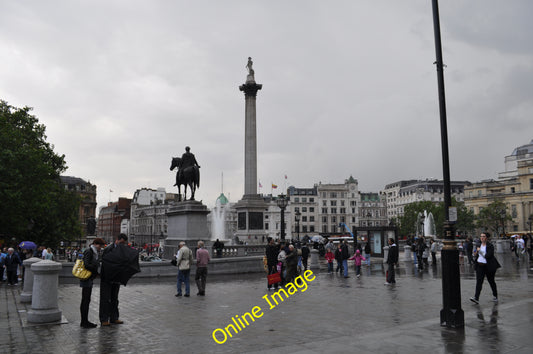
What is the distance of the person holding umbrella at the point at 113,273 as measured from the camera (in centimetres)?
973

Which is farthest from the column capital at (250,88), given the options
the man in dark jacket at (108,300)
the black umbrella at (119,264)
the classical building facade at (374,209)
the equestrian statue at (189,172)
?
the classical building facade at (374,209)

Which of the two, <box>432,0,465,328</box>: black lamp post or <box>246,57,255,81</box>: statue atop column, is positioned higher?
<box>246,57,255,81</box>: statue atop column

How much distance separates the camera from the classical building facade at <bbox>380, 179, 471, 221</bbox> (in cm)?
13900

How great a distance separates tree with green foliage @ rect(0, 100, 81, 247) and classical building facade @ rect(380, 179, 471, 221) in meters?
109

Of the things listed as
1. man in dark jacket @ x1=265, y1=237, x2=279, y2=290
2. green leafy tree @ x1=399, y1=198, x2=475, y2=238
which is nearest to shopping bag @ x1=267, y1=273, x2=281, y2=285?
man in dark jacket @ x1=265, y1=237, x2=279, y2=290

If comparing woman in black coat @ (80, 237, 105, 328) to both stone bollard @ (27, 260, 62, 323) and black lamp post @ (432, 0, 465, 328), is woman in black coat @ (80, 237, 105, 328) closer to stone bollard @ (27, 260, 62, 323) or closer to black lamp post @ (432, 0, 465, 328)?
stone bollard @ (27, 260, 62, 323)

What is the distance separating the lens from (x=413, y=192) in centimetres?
14250

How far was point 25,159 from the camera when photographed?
103 feet

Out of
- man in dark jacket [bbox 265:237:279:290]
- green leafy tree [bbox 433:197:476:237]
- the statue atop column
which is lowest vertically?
man in dark jacket [bbox 265:237:279:290]

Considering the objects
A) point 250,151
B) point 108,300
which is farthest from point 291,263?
point 250,151

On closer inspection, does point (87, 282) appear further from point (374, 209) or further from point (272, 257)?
point (374, 209)

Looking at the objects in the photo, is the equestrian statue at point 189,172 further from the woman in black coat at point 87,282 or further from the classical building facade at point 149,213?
the classical building facade at point 149,213

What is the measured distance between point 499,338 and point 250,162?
128ft

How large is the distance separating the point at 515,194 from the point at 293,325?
9936 centimetres
